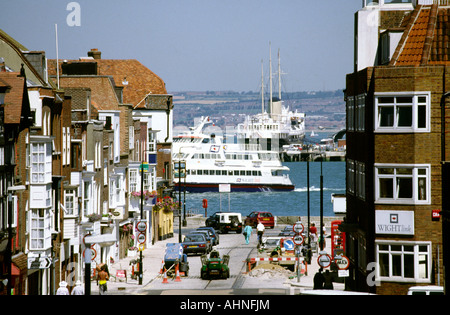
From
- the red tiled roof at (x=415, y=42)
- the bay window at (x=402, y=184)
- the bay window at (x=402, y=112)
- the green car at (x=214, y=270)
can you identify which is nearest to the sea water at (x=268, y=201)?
the green car at (x=214, y=270)

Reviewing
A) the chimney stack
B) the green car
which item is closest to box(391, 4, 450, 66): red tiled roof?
the green car

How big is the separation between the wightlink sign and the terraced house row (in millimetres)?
9607

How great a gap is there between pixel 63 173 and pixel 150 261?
36.2 feet

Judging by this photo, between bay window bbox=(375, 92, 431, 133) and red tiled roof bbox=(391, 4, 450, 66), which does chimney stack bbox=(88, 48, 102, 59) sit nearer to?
red tiled roof bbox=(391, 4, 450, 66)

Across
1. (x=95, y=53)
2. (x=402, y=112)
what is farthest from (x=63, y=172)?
(x=95, y=53)

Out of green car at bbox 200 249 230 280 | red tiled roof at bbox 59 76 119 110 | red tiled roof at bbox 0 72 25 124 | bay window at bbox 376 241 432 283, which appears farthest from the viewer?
red tiled roof at bbox 59 76 119 110

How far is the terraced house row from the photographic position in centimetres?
3088

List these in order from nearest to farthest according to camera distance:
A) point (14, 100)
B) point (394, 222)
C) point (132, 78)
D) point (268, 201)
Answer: point (14, 100) < point (394, 222) < point (132, 78) < point (268, 201)

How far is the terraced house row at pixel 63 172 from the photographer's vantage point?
30875 millimetres

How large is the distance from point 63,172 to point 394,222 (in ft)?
51.5

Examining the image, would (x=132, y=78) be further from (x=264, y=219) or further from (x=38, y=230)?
(x=38, y=230)

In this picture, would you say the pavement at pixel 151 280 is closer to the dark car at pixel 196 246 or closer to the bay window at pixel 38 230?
the dark car at pixel 196 246

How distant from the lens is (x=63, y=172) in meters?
39.6
